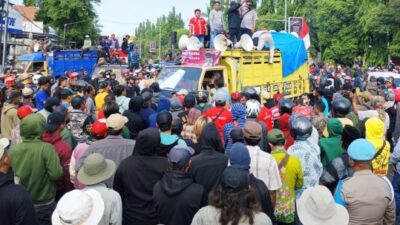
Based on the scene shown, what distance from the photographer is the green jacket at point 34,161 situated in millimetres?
4598

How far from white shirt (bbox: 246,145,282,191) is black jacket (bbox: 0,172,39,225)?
205 cm

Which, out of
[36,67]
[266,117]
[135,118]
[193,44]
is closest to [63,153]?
[135,118]

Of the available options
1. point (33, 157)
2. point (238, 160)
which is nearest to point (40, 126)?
point (33, 157)

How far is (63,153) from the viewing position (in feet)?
16.8

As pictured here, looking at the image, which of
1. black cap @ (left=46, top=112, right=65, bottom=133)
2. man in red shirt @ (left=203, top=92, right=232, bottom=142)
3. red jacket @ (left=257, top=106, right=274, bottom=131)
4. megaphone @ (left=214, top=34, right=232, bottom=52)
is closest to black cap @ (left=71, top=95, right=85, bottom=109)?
black cap @ (left=46, top=112, right=65, bottom=133)

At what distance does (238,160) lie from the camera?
397 cm

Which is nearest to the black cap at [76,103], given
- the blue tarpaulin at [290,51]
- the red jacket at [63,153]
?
the red jacket at [63,153]

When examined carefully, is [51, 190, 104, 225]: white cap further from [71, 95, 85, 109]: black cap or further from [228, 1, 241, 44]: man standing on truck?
[228, 1, 241, 44]: man standing on truck

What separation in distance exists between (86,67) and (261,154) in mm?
20812

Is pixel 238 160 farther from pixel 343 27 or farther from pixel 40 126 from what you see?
pixel 343 27

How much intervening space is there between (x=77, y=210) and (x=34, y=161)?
5.13 feet

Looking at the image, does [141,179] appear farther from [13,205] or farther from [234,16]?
[234,16]

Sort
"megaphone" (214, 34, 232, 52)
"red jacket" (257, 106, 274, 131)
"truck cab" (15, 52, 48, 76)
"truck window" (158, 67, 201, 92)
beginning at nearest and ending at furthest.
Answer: "red jacket" (257, 106, 274, 131) → "truck window" (158, 67, 201, 92) → "megaphone" (214, 34, 232, 52) → "truck cab" (15, 52, 48, 76)

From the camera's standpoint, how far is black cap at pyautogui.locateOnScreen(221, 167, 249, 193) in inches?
125
